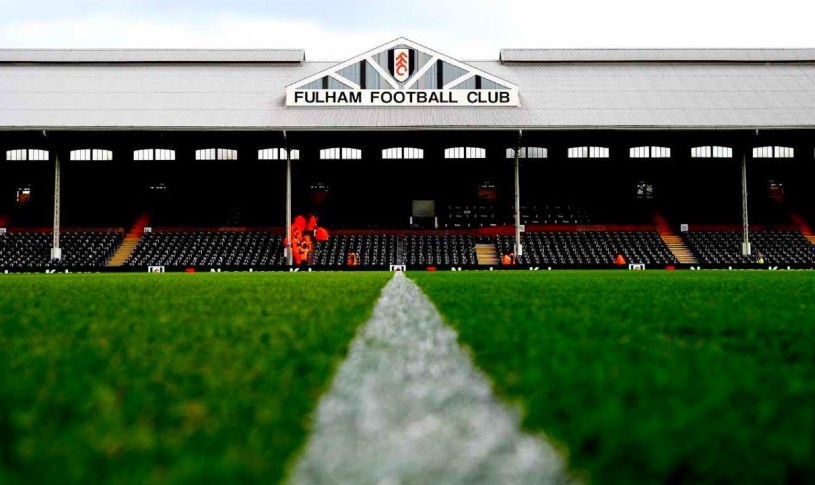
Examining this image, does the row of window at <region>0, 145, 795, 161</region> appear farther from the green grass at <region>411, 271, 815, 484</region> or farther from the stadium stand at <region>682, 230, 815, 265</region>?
the green grass at <region>411, 271, 815, 484</region>

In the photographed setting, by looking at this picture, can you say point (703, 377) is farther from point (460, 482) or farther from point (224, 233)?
point (224, 233)

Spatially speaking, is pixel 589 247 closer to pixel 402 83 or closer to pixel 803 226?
pixel 402 83

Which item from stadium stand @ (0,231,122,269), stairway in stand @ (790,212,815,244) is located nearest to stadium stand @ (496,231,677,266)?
stairway in stand @ (790,212,815,244)

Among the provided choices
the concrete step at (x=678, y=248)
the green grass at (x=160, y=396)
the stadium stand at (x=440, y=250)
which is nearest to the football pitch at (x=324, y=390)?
the green grass at (x=160, y=396)

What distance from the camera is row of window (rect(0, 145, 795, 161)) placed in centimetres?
4219

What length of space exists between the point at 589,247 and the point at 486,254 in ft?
16.6

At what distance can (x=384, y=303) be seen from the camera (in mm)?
8328

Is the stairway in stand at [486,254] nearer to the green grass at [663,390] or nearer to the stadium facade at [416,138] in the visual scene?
the stadium facade at [416,138]

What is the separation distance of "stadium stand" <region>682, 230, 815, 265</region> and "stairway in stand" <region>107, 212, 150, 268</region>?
91.1 feet

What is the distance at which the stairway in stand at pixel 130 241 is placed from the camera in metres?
37.8

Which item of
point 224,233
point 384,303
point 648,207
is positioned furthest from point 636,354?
point 648,207

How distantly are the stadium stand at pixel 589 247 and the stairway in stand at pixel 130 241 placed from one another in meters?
18.3

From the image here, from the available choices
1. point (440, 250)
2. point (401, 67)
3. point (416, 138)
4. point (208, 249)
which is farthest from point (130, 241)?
point (401, 67)

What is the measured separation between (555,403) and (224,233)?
129 ft
